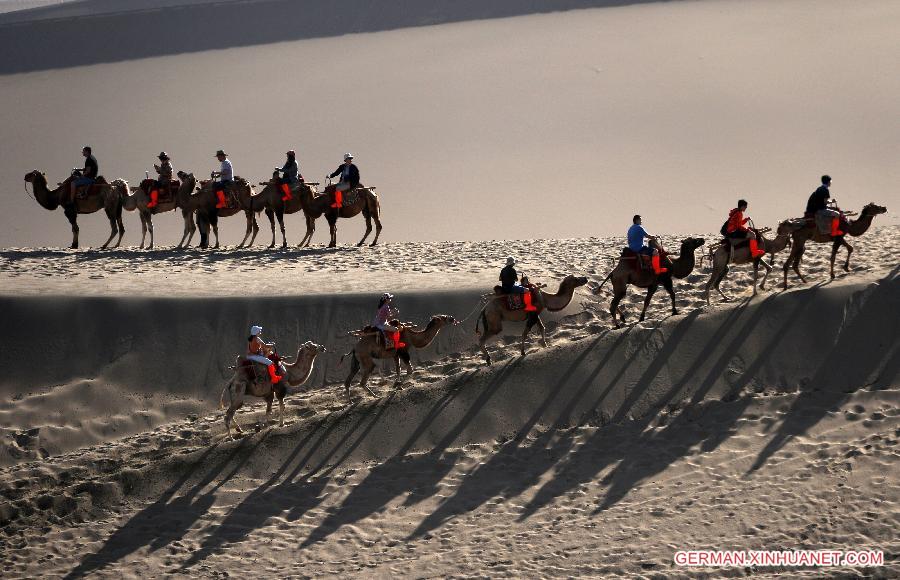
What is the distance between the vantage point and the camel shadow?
1463 cm

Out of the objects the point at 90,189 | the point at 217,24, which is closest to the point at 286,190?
the point at 90,189

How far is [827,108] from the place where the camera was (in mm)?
40531

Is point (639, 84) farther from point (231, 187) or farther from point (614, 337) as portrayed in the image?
point (614, 337)

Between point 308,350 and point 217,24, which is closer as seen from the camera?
point 308,350

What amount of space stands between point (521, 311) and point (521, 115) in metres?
26.2

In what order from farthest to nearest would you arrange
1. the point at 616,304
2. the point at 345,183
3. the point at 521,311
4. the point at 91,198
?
the point at 91,198 → the point at 345,183 → the point at 616,304 → the point at 521,311

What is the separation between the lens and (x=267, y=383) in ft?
53.9

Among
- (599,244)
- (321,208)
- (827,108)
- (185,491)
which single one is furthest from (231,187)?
(827,108)

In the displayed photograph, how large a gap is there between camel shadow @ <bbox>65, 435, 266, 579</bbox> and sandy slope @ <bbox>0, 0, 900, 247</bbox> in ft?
48.3

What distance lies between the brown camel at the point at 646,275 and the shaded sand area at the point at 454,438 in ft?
1.52

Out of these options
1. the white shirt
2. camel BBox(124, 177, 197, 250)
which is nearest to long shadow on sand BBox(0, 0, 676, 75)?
camel BBox(124, 177, 197, 250)

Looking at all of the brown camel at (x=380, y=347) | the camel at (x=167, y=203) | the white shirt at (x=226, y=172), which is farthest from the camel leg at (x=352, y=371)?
the camel at (x=167, y=203)

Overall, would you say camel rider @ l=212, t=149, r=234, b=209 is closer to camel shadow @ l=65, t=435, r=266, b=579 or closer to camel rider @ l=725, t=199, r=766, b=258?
camel shadow @ l=65, t=435, r=266, b=579

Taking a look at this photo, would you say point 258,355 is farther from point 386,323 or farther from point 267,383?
point 386,323
